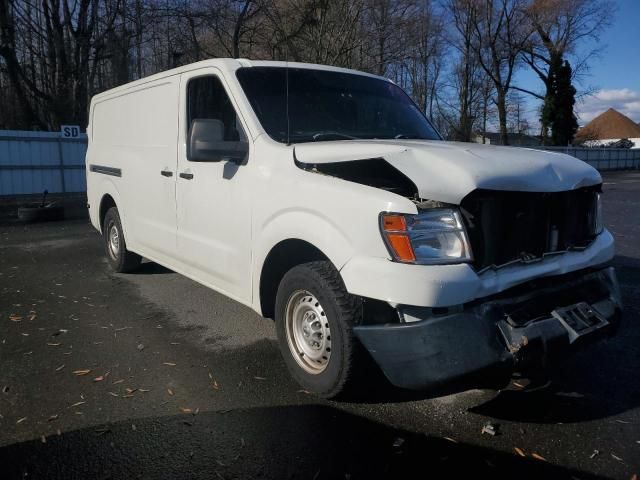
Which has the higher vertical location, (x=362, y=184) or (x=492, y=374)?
(x=362, y=184)

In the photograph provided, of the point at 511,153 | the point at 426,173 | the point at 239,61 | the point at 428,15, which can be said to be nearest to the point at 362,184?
the point at 426,173

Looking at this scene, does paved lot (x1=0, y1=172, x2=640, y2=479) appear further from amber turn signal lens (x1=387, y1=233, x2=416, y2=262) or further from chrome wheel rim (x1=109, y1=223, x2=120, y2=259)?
chrome wheel rim (x1=109, y1=223, x2=120, y2=259)

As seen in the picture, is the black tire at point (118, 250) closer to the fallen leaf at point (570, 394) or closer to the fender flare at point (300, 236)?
the fender flare at point (300, 236)

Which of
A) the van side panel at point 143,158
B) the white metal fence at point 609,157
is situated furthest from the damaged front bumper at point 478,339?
the white metal fence at point 609,157

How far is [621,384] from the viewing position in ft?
12.0

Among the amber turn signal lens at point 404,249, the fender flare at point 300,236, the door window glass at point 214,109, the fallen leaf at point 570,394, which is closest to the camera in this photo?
the amber turn signal lens at point 404,249

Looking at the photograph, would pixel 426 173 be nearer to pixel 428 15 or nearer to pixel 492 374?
pixel 492 374

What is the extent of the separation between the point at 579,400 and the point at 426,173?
1.82 metres

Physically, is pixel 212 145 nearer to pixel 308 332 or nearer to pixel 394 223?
pixel 308 332

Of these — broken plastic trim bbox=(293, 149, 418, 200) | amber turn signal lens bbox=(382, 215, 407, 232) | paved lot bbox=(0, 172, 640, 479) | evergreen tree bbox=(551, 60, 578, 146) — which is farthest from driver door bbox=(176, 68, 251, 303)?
evergreen tree bbox=(551, 60, 578, 146)

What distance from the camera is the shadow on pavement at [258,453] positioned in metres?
2.71

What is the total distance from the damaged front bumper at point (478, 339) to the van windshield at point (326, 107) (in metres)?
1.67

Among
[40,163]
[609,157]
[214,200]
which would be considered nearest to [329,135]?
[214,200]

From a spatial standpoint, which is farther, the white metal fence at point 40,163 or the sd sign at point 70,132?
the sd sign at point 70,132
